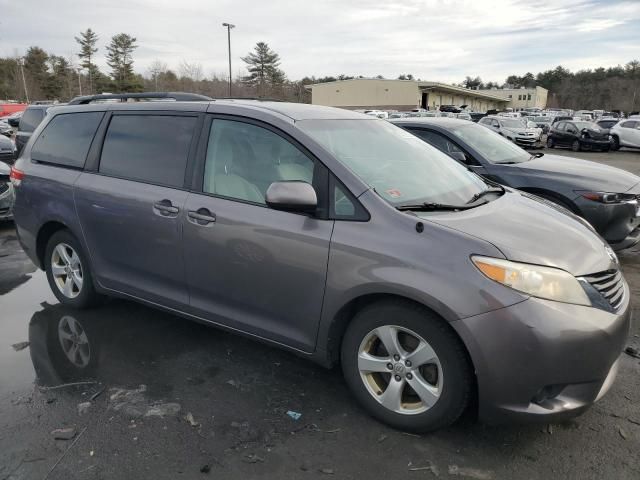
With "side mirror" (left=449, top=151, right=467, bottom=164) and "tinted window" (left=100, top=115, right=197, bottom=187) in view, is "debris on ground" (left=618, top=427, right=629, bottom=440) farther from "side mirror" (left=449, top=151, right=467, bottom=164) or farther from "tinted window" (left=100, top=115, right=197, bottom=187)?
"side mirror" (left=449, top=151, right=467, bottom=164)

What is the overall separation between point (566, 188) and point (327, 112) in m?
3.34

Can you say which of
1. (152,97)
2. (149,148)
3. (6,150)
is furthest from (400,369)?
(6,150)

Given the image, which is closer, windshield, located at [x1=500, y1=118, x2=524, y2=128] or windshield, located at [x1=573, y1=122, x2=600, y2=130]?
windshield, located at [x1=573, y1=122, x2=600, y2=130]

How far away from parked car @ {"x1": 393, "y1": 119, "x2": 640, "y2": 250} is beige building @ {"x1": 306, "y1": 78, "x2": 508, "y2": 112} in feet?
228

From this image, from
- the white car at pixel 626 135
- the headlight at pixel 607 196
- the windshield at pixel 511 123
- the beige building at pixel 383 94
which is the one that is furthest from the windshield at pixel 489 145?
the beige building at pixel 383 94

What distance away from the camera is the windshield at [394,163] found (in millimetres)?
3029

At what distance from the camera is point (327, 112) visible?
3648 millimetres

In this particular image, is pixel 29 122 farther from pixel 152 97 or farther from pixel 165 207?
pixel 165 207

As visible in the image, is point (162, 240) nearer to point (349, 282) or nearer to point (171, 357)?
point (171, 357)

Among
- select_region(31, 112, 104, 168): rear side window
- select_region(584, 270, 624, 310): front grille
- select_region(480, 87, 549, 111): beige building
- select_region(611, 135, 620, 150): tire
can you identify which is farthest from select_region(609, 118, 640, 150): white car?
select_region(480, 87, 549, 111): beige building

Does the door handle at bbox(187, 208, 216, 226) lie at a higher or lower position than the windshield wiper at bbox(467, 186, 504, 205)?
lower

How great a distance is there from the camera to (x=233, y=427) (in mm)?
2789

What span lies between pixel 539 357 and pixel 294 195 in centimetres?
151

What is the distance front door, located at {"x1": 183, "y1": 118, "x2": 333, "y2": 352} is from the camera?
2.90 metres
